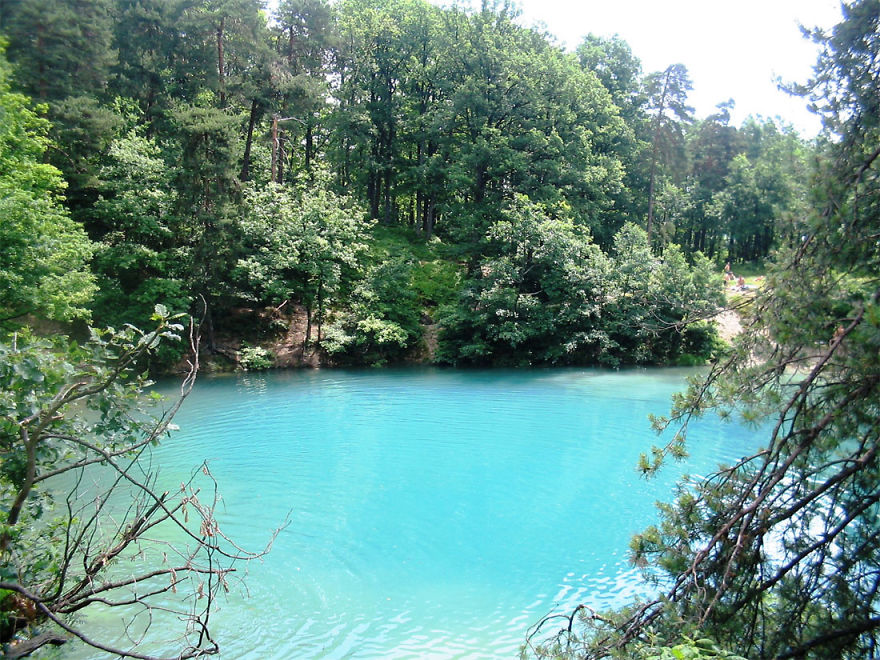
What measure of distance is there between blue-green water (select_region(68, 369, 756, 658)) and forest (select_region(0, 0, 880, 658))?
1104mm

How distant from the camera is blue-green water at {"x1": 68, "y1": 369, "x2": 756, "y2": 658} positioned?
652 centimetres

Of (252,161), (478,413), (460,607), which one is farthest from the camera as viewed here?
(252,161)

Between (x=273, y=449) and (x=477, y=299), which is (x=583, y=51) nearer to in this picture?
(x=477, y=299)

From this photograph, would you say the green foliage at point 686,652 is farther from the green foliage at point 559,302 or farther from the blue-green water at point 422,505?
the green foliage at point 559,302

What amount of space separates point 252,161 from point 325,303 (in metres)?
7.77

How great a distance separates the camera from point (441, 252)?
2897 centimetres

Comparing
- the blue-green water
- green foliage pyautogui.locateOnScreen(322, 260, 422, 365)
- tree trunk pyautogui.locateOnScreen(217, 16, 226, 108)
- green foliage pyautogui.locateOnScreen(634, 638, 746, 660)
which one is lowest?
the blue-green water

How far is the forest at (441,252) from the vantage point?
11.7 feet

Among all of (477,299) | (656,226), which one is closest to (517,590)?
(477,299)

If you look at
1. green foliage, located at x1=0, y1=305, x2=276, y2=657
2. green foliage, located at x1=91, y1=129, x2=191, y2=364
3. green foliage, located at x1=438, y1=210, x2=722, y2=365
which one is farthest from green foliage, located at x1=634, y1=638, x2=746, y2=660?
green foliage, located at x1=438, y1=210, x2=722, y2=365

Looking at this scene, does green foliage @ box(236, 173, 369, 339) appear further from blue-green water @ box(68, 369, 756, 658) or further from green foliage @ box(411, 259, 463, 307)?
blue-green water @ box(68, 369, 756, 658)

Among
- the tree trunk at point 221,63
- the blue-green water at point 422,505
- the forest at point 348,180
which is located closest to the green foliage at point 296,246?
the forest at point 348,180

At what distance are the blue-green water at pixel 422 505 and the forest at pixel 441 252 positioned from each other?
1.10 meters

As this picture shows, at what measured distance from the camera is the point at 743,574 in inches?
140
